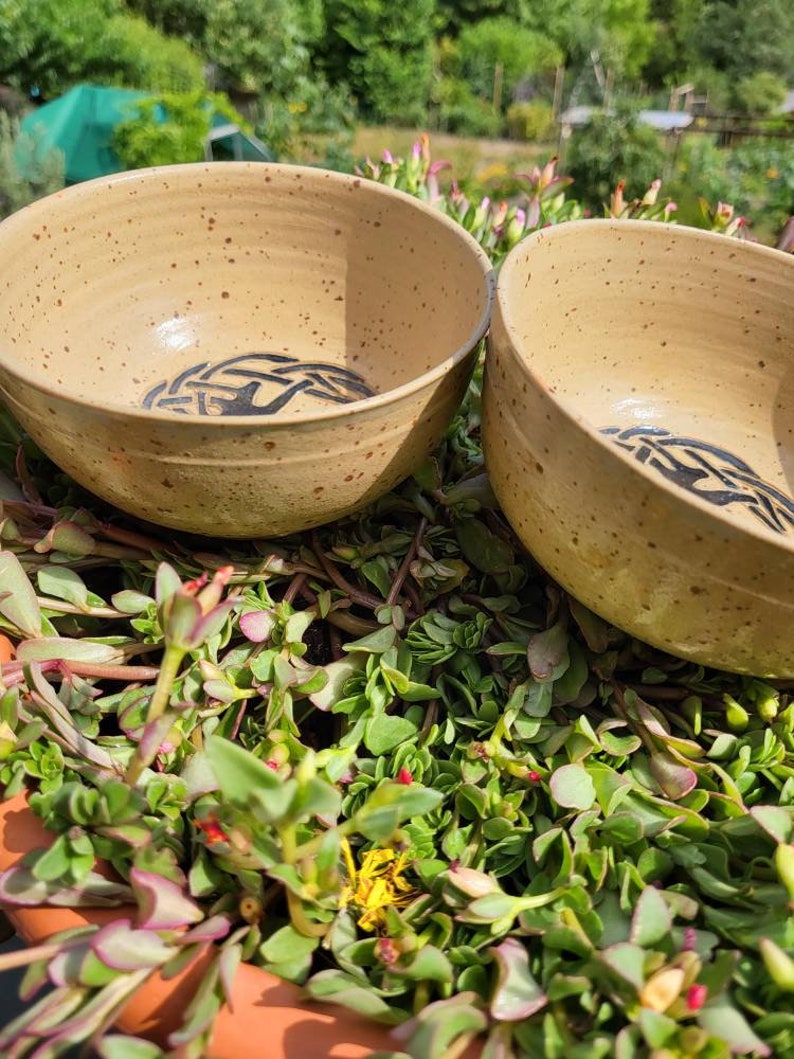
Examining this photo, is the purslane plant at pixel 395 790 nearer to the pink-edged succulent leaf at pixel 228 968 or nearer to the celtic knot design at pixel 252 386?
the pink-edged succulent leaf at pixel 228 968

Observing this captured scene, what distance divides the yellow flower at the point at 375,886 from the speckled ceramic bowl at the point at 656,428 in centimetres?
24

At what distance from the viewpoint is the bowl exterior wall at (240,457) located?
1.93ft

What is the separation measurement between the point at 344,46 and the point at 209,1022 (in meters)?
9.24

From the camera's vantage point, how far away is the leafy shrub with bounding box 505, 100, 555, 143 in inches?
338

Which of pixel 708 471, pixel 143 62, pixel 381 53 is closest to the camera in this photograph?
pixel 708 471

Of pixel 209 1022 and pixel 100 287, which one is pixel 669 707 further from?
pixel 100 287

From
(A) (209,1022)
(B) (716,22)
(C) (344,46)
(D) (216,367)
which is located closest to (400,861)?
(A) (209,1022)

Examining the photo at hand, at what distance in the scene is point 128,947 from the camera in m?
0.47

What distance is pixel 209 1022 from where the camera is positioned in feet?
1.47

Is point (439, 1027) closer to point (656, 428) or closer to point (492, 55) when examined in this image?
point (656, 428)

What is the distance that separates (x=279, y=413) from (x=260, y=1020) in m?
0.49

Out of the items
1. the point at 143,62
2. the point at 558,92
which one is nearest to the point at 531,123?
the point at 558,92

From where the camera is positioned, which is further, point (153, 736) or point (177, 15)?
point (177, 15)

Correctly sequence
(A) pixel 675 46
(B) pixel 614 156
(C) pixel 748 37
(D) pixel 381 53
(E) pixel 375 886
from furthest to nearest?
(A) pixel 675 46, (C) pixel 748 37, (D) pixel 381 53, (B) pixel 614 156, (E) pixel 375 886
